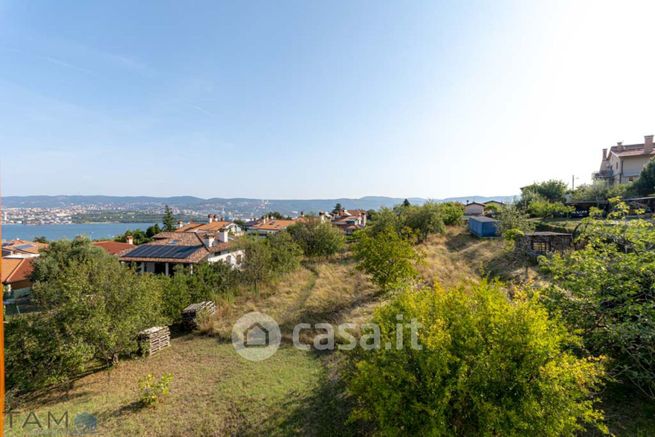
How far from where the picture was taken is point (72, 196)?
167m

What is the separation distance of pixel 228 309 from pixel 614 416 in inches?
458

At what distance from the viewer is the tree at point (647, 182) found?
23672 mm

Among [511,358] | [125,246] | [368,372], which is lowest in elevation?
[125,246]

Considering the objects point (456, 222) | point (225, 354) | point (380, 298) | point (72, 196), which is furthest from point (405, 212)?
point (72, 196)

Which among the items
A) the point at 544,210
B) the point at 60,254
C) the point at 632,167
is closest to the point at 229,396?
the point at 60,254

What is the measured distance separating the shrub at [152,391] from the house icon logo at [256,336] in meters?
2.33

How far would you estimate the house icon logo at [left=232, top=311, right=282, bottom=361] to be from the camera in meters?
9.24

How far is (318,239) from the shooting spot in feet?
80.7

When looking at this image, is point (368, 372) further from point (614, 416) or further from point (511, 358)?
point (614, 416)

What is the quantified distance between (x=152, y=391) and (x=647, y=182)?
35109mm

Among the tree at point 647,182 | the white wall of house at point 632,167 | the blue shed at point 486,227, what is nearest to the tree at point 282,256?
the blue shed at point 486,227

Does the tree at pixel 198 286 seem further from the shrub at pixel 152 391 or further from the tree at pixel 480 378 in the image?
the tree at pixel 480 378

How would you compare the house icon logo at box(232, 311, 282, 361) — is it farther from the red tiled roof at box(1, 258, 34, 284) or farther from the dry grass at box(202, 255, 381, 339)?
the red tiled roof at box(1, 258, 34, 284)

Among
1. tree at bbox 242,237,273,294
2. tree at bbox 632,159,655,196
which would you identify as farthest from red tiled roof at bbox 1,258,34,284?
tree at bbox 632,159,655,196
